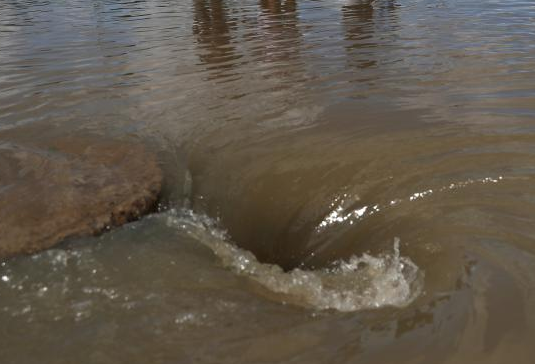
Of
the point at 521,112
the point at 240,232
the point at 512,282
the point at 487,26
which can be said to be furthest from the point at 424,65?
the point at 512,282

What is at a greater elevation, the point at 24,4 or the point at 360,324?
the point at 24,4

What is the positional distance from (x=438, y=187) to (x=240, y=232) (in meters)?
1.39

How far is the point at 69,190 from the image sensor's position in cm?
354

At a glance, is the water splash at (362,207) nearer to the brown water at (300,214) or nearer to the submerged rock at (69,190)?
the brown water at (300,214)

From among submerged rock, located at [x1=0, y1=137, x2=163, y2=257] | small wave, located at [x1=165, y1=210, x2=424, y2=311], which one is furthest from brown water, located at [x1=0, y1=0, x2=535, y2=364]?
submerged rock, located at [x1=0, y1=137, x2=163, y2=257]

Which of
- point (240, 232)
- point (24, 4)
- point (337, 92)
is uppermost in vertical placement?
point (24, 4)

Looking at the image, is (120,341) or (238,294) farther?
(238,294)

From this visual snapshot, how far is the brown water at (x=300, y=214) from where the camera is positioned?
2.26 metres

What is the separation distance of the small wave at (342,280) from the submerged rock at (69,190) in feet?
2.33

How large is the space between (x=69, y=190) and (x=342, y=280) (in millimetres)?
1989

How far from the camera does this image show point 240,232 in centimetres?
354

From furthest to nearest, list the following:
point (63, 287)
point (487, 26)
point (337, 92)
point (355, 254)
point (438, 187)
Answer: point (487, 26)
point (337, 92)
point (438, 187)
point (355, 254)
point (63, 287)

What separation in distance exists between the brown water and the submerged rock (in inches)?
5.1

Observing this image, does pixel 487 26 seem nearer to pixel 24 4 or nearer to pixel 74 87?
Answer: pixel 74 87
